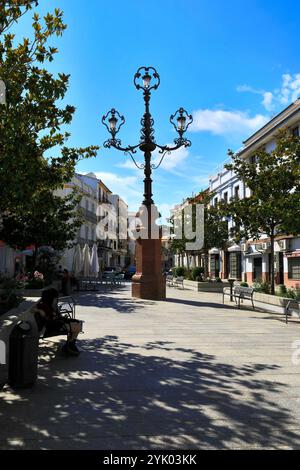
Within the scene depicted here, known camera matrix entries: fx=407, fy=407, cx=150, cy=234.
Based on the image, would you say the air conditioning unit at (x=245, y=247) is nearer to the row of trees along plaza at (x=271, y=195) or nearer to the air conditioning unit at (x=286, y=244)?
the air conditioning unit at (x=286, y=244)

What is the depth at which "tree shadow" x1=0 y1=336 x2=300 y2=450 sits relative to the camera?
11.6 ft

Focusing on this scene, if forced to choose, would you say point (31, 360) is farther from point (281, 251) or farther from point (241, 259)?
point (241, 259)

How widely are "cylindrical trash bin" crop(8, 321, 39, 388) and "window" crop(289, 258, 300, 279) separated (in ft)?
71.6

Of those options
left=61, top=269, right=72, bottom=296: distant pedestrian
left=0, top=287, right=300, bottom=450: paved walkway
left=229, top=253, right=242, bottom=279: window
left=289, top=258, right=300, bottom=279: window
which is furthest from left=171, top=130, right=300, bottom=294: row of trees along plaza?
left=229, top=253, right=242, bottom=279: window

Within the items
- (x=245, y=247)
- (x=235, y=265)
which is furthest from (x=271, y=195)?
(x=235, y=265)

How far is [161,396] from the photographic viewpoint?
15.5ft

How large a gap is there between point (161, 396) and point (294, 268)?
2185 cm

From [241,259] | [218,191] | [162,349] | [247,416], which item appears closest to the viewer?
[247,416]

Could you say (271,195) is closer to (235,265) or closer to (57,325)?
(57,325)

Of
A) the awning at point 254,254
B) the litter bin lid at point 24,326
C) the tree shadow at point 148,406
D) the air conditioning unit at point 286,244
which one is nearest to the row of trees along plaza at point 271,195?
the tree shadow at point 148,406

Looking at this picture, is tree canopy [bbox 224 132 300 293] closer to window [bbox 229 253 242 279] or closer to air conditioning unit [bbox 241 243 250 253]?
air conditioning unit [bbox 241 243 250 253]

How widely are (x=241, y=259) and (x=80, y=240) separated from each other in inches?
948

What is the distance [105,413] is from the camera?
4.15m

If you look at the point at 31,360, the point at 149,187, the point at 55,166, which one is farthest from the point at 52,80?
the point at 149,187
